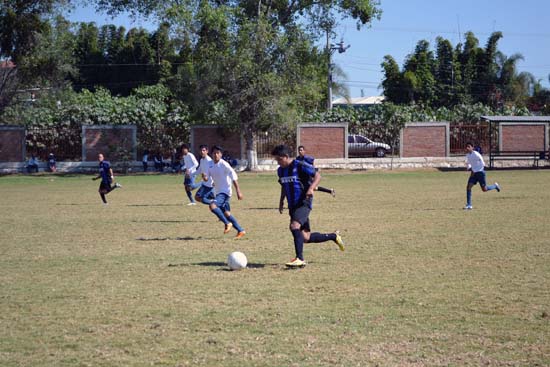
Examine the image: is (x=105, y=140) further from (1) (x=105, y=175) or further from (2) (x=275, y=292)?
(2) (x=275, y=292)

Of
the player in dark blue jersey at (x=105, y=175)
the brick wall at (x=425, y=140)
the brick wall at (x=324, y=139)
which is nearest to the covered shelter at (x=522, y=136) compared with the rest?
the brick wall at (x=425, y=140)

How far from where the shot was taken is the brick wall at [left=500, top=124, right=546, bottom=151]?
45500 millimetres

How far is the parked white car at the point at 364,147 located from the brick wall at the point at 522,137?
24.1ft

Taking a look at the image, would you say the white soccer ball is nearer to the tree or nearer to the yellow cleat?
the yellow cleat

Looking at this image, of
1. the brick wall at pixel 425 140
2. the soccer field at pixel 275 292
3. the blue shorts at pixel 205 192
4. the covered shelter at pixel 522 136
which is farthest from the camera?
the covered shelter at pixel 522 136

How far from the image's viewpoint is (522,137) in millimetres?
45594

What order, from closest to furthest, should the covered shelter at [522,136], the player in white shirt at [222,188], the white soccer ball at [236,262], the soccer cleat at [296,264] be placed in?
1. the white soccer ball at [236,262]
2. the soccer cleat at [296,264]
3. the player in white shirt at [222,188]
4. the covered shelter at [522,136]

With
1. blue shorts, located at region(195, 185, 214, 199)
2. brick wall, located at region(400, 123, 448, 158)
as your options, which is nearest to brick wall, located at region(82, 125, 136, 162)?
brick wall, located at region(400, 123, 448, 158)

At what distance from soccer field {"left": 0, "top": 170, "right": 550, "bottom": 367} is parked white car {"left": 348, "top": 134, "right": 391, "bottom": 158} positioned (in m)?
26.7

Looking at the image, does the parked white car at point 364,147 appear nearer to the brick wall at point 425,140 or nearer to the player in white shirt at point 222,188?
the brick wall at point 425,140

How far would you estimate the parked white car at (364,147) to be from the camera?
1775 inches

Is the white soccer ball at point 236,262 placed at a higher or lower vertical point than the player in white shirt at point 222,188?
lower

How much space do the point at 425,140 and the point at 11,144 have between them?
24389mm

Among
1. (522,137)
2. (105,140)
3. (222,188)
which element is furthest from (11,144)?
(522,137)
